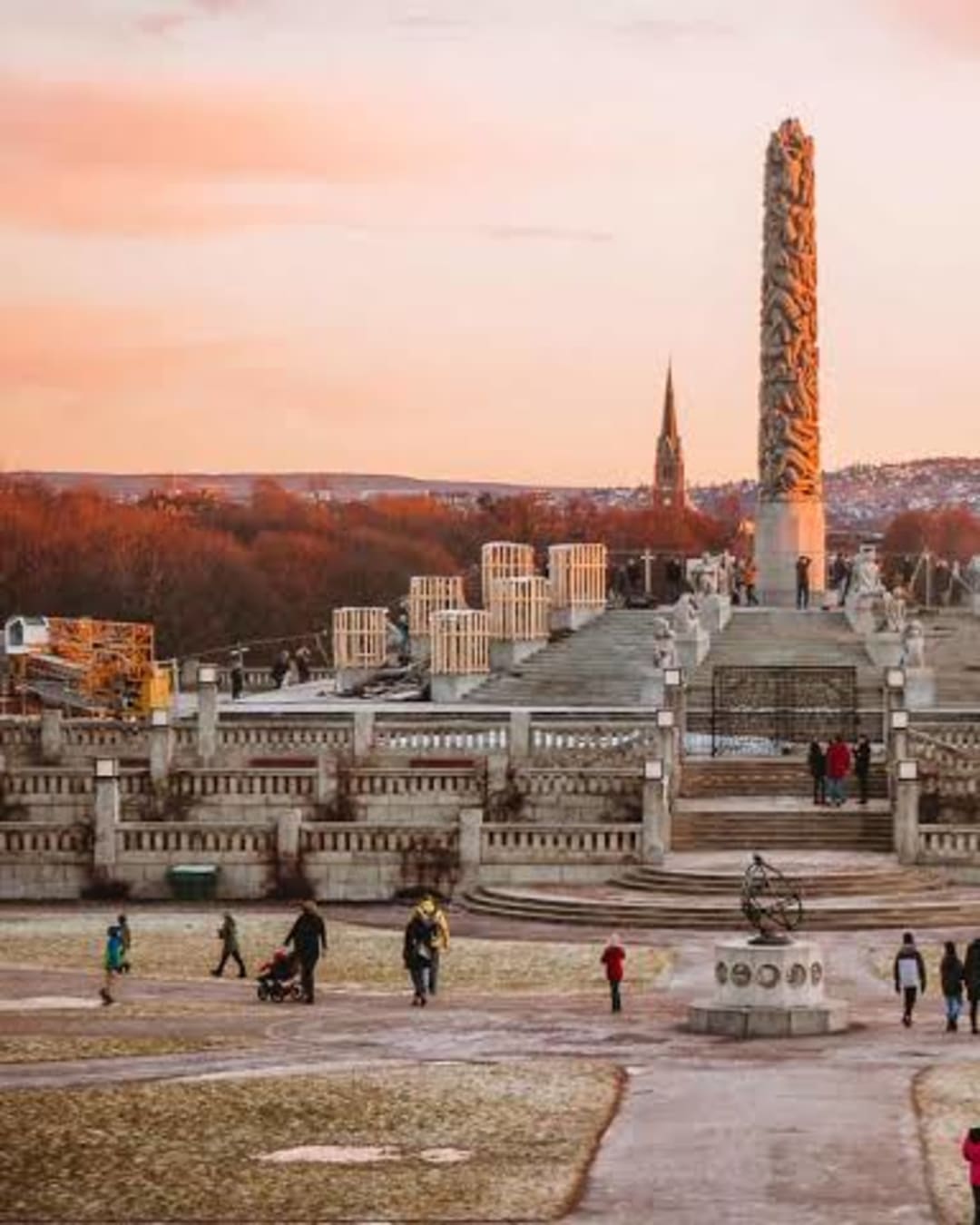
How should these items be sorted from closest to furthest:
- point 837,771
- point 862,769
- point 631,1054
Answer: point 631,1054 < point 837,771 < point 862,769

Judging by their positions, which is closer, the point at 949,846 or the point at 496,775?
the point at 949,846

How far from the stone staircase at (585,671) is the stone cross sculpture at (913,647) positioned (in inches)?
224

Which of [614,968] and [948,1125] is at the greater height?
[614,968]

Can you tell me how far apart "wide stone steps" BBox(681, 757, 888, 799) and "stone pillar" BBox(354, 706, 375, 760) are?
612 centimetres

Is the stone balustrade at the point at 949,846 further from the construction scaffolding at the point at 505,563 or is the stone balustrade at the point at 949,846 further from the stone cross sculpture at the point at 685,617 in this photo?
the construction scaffolding at the point at 505,563

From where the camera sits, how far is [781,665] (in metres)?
83.6

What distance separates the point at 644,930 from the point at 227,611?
129126 millimetres

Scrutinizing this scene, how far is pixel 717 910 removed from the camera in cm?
5575

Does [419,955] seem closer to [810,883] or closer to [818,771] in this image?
[810,883]

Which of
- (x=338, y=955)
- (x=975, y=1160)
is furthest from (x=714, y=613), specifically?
(x=975, y=1160)

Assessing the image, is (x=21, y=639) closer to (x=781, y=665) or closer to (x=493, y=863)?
(x=781, y=665)

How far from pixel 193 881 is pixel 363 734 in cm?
1112

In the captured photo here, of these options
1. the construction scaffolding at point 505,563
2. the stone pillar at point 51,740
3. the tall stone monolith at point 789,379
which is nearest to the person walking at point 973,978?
the stone pillar at point 51,740

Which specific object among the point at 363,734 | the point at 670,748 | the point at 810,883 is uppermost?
the point at 363,734
